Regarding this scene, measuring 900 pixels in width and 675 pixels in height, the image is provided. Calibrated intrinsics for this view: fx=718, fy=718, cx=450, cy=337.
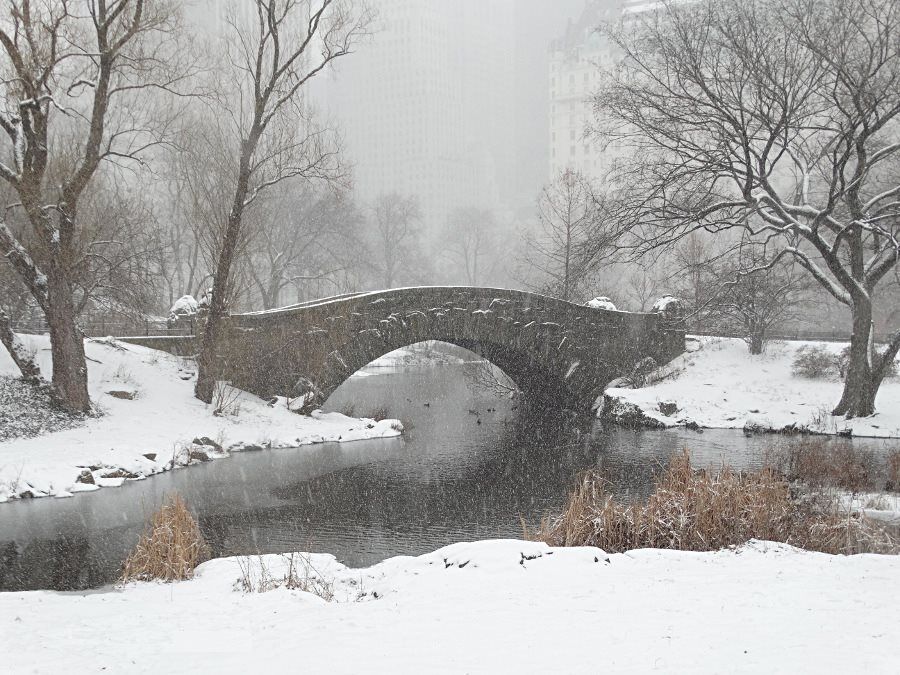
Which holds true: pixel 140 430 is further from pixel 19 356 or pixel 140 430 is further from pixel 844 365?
pixel 844 365

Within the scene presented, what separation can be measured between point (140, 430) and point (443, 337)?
7911 millimetres

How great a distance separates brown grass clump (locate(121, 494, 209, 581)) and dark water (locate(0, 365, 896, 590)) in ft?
3.09

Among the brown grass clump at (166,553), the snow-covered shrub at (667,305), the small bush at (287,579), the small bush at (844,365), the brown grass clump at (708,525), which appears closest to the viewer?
the small bush at (287,579)

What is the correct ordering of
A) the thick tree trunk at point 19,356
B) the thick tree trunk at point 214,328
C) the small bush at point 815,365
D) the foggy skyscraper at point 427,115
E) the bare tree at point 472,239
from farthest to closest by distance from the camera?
1. the foggy skyscraper at point 427,115
2. the bare tree at point 472,239
3. the small bush at point 815,365
4. the thick tree trunk at point 214,328
5. the thick tree trunk at point 19,356

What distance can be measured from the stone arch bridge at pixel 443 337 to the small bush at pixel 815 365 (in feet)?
12.6

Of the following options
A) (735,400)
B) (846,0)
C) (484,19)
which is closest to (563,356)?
(735,400)

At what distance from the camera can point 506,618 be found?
5.56 m

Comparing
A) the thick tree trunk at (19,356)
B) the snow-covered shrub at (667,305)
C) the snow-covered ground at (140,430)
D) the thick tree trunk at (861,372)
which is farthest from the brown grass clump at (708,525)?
the snow-covered shrub at (667,305)

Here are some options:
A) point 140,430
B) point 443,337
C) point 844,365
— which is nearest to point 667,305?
point 844,365

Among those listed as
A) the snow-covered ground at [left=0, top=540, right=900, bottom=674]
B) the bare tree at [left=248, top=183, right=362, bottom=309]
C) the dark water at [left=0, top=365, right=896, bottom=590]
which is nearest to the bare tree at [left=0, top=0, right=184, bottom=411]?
the dark water at [left=0, top=365, right=896, bottom=590]

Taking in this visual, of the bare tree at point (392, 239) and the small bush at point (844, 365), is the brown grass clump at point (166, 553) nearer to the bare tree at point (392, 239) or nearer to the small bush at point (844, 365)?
the small bush at point (844, 365)

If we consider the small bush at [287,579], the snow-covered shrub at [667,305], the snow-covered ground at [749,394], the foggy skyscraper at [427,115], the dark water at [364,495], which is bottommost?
the dark water at [364,495]

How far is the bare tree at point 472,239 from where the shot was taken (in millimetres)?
63219

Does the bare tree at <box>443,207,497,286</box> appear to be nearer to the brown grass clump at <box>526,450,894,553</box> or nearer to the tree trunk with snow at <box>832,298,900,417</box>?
the tree trunk with snow at <box>832,298,900,417</box>
